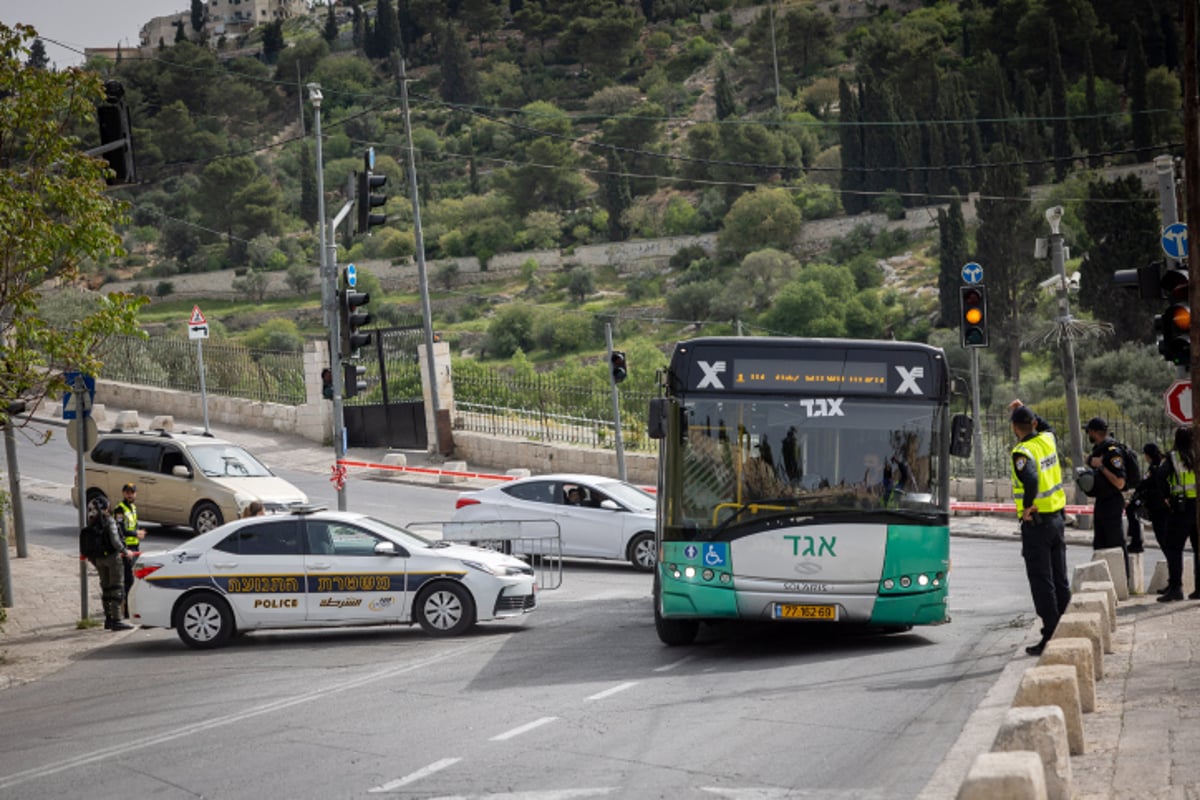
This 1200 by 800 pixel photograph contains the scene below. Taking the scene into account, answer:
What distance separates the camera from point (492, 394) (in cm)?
3609

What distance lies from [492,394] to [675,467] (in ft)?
76.7

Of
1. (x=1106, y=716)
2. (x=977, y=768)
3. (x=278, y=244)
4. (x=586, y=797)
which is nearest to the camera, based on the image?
(x=977, y=768)

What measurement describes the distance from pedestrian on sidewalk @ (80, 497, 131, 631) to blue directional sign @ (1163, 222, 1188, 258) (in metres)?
12.3

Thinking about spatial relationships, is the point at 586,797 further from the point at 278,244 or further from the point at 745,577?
the point at 278,244

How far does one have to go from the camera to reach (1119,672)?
1030 cm

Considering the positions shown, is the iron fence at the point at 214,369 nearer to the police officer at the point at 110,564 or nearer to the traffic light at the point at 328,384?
the traffic light at the point at 328,384

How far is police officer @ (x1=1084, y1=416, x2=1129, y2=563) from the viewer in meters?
14.2

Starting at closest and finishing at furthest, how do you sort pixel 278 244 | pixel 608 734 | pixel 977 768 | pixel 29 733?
pixel 977 768 → pixel 608 734 → pixel 29 733 → pixel 278 244

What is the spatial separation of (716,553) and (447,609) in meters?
3.70

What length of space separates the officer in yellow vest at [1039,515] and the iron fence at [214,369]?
2778cm

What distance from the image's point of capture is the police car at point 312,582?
Answer: 596 inches

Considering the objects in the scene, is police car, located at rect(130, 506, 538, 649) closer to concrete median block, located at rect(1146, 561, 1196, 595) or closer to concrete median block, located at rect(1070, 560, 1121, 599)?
concrete median block, located at rect(1070, 560, 1121, 599)

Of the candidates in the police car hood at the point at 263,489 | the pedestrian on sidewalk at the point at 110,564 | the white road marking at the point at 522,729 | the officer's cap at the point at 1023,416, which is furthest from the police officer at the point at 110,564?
the officer's cap at the point at 1023,416

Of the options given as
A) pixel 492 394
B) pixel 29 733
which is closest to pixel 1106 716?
pixel 29 733
